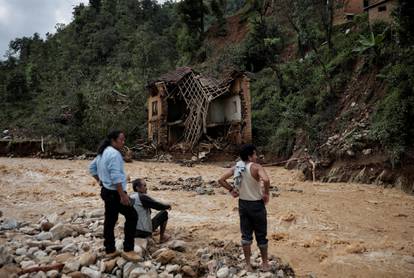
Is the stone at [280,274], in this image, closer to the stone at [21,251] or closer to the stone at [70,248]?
the stone at [70,248]

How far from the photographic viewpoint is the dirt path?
18.8ft

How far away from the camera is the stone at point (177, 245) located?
19.1 ft

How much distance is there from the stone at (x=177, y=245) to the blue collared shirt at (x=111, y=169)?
153 centimetres

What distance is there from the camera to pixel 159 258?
5.15 metres

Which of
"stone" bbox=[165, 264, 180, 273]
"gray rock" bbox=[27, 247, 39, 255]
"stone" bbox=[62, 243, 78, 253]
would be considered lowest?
"stone" bbox=[165, 264, 180, 273]

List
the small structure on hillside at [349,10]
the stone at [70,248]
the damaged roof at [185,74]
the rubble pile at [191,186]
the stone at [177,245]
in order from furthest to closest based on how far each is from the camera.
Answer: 1. the small structure on hillside at [349,10]
2. the damaged roof at [185,74]
3. the rubble pile at [191,186]
4. the stone at [177,245]
5. the stone at [70,248]

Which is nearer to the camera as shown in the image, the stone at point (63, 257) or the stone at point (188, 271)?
the stone at point (188, 271)

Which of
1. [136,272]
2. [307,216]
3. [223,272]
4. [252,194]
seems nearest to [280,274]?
[223,272]

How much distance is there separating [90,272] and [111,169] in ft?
4.36

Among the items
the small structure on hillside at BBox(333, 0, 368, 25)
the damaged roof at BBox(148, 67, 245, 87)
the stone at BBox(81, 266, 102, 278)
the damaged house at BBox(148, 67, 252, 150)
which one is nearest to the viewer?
the stone at BBox(81, 266, 102, 278)

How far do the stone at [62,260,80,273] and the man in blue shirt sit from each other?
430 mm

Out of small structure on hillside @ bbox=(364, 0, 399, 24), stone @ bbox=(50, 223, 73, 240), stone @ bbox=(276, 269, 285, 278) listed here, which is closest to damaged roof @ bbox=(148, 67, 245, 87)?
small structure on hillside @ bbox=(364, 0, 399, 24)

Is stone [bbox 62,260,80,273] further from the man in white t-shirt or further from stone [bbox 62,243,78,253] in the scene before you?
the man in white t-shirt

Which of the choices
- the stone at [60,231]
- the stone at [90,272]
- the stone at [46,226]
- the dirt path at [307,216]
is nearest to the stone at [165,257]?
the stone at [90,272]
